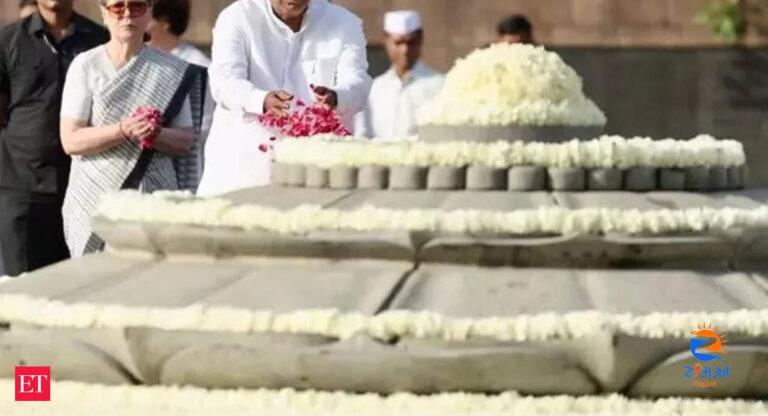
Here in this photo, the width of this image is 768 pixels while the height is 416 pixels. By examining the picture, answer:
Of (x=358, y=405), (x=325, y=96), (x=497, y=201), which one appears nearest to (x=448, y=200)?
(x=497, y=201)

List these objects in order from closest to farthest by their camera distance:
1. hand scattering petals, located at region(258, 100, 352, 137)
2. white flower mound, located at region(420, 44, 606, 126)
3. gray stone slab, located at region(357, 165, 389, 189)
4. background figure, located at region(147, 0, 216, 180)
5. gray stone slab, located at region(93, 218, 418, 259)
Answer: gray stone slab, located at region(93, 218, 418, 259) → gray stone slab, located at region(357, 165, 389, 189) → white flower mound, located at region(420, 44, 606, 126) → hand scattering petals, located at region(258, 100, 352, 137) → background figure, located at region(147, 0, 216, 180)

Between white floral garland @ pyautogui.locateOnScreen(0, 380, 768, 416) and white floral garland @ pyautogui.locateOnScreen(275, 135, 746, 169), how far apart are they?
0.81m

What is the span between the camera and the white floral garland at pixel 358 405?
144 inches

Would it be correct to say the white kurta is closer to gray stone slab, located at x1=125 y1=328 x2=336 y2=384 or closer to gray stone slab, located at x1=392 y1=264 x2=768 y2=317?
gray stone slab, located at x1=392 y1=264 x2=768 y2=317

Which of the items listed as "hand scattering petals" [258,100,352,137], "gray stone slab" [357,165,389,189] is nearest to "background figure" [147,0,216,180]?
"hand scattering petals" [258,100,352,137]

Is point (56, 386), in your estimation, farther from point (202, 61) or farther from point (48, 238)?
point (202, 61)

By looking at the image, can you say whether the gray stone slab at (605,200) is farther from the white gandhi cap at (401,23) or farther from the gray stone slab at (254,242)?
the white gandhi cap at (401,23)

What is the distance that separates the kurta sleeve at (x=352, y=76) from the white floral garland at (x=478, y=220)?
1657mm

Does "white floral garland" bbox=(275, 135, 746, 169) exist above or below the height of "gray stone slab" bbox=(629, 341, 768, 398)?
above

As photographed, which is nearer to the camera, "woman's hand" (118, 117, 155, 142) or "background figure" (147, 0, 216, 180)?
"woman's hand" (118, 117, 155, 142)

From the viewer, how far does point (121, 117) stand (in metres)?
6.06

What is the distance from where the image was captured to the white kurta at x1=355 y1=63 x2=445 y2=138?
930cm

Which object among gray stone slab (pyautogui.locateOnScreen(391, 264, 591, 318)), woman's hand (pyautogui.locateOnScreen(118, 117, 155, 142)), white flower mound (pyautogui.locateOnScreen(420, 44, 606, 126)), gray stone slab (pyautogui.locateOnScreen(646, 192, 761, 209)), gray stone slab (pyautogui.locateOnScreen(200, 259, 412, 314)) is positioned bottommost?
woman's hand (pyautogui.locateOnScreen(118, 117, 155, 142))

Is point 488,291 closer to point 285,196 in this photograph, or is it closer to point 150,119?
point 285,196
